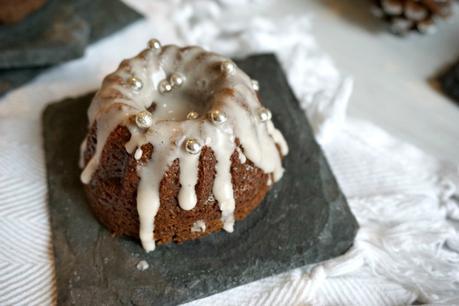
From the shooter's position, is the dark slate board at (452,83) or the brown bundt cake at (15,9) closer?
the brown bundt cake at (15,9)

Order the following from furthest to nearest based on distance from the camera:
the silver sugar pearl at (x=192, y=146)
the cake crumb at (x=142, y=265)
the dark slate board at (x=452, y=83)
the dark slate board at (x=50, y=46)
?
the dark slate board at (x=452, y=83) → the dark slate board at (x=50, y=46) → the cake crumb at (x=142, y=265) → the silver sugar pearl at (x=192, y=146)

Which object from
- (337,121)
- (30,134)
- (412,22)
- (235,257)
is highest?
(412,22)

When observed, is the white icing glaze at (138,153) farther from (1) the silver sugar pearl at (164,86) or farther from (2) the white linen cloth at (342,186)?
(2) the white linen cloth at (342,186)

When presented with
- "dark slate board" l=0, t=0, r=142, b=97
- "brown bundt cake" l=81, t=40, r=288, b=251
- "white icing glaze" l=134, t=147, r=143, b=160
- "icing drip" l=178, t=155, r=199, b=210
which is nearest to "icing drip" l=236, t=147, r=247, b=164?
"brown bundt cake" l=81, t=40, r=288, b=251

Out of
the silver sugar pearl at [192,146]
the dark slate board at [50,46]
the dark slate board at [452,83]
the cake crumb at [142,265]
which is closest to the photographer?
the silver sugar pearl at [192,146]

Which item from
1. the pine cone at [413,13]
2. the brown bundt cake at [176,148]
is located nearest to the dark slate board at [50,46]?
the brown bundt cake at [176,148]

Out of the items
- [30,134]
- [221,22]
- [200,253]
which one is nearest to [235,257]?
[200,253]

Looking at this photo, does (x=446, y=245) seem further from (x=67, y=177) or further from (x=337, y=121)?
(x=67, y=177)

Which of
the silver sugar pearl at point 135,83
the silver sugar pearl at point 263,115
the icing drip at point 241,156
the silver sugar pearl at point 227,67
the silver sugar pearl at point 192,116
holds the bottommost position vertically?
the icing drip at point 241,156
